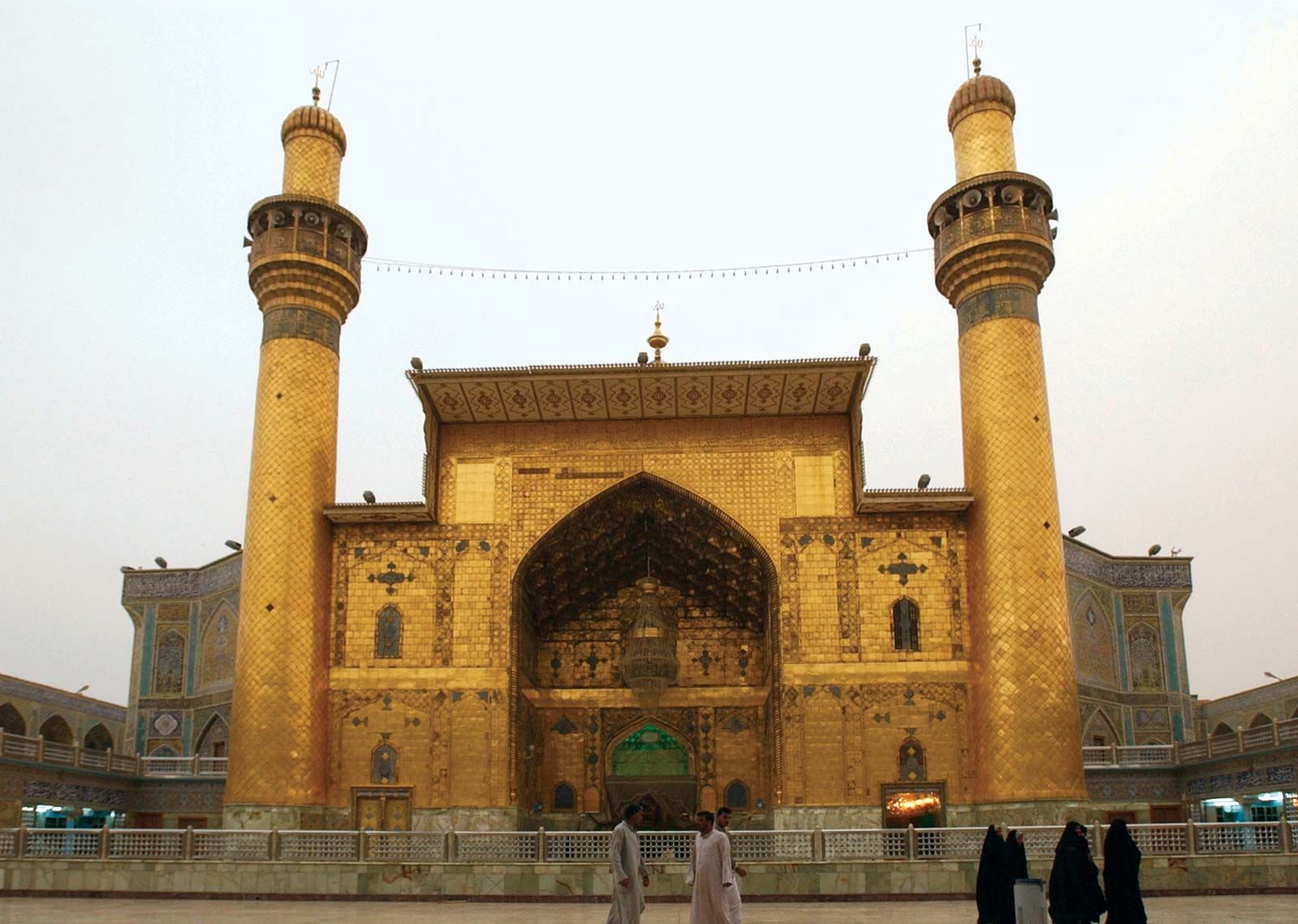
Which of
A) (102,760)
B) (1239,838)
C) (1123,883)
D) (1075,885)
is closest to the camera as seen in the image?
(1123,883)

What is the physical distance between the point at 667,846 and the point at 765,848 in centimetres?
106

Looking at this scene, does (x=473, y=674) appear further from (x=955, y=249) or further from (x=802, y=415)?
(x=955, y=249)

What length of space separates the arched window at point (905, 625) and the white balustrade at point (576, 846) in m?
4.61

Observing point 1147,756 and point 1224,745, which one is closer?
point 1224,745

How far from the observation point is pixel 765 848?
12.1 m

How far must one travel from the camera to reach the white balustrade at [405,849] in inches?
459

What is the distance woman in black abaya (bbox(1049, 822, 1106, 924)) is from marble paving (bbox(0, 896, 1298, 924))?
6.75 feet

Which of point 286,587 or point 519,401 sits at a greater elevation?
point 519,401

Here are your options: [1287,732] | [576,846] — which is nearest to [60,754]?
[576,846]

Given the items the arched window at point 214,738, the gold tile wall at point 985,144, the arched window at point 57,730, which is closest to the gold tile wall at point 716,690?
the gold tile wall at point 985,144

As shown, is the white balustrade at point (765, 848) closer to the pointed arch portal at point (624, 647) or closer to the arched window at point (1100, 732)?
the pointed arch portal at point (624, 647)

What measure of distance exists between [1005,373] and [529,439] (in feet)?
19.6

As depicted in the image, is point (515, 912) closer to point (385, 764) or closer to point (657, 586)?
point (385, 764)

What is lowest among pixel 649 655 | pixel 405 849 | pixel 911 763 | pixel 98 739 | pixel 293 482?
pixel 405 849
